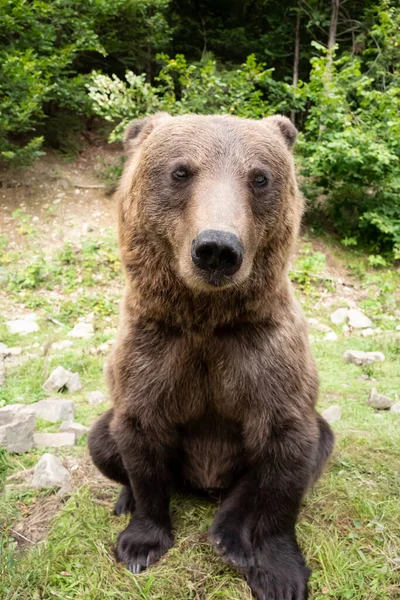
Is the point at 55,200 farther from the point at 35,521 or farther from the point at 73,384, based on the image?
the point at 35,521

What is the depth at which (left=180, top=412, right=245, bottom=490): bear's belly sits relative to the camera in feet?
8.52

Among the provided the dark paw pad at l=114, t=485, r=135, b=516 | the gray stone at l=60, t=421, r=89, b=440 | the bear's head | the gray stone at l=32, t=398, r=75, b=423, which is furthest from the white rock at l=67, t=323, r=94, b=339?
the bear's head

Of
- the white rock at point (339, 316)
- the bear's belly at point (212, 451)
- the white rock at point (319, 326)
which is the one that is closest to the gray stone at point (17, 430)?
the bear's belly at point (212, 451)

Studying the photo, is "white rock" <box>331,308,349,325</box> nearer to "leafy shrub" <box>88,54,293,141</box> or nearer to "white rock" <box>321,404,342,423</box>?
"white rock" <box>321,404,342,423</box>

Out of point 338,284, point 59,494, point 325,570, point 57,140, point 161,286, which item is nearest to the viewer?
point 161,286

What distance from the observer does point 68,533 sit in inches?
107

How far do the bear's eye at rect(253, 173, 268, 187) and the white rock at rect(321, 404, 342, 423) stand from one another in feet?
A: 9.09

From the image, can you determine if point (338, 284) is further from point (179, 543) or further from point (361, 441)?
point (179, 543)

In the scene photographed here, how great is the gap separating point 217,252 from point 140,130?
1.16 m

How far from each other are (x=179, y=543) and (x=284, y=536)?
0.55 m

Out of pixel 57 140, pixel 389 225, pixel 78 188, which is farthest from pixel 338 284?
pixel 57 140

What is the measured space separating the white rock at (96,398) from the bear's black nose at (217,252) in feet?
10.8

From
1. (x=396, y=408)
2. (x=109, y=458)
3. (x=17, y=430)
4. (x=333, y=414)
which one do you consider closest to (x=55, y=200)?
(x=17, y=430)

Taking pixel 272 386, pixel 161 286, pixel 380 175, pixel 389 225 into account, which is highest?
pixel 161 286
